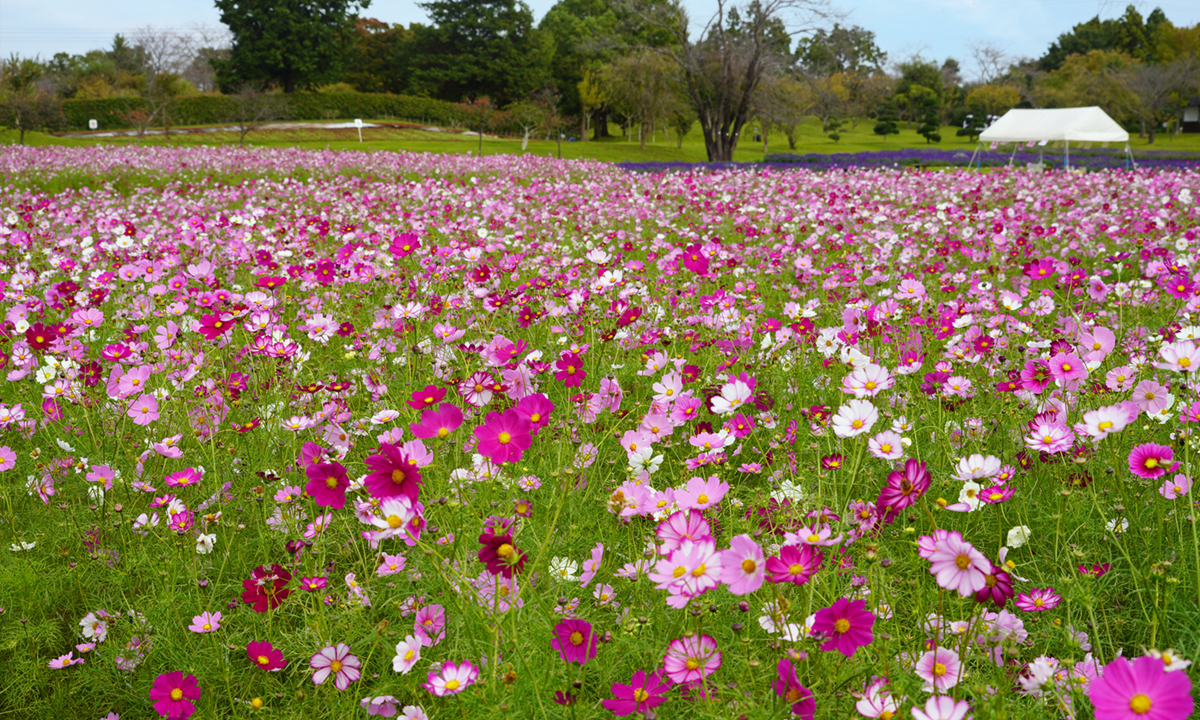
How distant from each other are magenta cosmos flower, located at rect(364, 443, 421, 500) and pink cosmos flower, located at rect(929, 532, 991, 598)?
77 centimetres

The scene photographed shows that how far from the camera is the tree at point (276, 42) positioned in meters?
45.4

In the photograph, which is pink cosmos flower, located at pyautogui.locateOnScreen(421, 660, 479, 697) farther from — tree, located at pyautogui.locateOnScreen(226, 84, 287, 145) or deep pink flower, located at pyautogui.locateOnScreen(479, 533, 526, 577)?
tree, located at pyautogui.locateOnScreen(226, 84, 287, 145)

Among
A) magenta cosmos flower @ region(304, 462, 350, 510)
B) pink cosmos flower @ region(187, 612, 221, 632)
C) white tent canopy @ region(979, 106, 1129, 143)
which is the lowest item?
pink cosmos flower @ region(187, 612, 221, 632)

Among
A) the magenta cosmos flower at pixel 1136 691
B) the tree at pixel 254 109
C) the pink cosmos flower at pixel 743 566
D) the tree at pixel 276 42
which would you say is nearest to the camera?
the magenta cosmos flower at pixel 1136 691

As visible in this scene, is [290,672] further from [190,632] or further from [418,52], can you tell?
[418,52]

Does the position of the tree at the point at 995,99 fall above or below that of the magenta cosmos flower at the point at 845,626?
above

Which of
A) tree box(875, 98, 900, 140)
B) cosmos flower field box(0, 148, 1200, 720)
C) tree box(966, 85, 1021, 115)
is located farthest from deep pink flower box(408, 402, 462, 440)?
tree box(966, 85, 1021, 115)

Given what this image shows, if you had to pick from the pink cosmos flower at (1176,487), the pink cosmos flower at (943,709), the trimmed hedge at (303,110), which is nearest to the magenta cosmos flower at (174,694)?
the pink cosmos flower at (943,709)

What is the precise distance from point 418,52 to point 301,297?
2083 inches

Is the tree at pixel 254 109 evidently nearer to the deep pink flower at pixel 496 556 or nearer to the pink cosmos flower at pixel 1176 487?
the deep pink flower at pixel 496 556

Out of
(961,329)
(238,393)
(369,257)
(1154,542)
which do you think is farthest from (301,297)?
(1154,542)

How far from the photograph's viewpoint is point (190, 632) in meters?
1.66

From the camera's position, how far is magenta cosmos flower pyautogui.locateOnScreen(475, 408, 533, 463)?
130 cm

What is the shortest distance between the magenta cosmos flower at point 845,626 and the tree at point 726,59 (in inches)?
943
